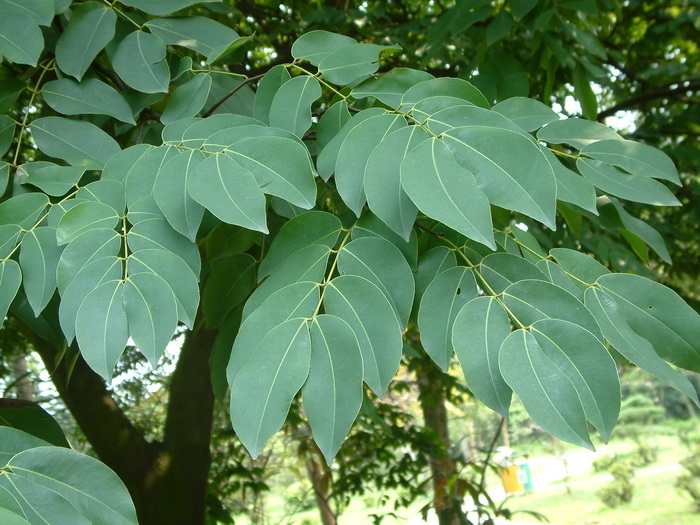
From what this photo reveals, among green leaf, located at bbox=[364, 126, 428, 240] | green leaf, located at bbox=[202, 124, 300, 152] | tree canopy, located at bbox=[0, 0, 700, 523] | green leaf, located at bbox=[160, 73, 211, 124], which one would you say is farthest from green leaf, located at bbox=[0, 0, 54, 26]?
green leaf, located at bbox=[364, 126, 428, 240]

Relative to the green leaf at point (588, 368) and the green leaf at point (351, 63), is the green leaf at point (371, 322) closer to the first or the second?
the green leaf at point (588, 368)

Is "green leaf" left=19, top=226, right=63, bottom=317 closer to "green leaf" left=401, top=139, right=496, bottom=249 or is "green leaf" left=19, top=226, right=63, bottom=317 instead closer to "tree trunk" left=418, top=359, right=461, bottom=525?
"green leaf" left=401, top=139, right=496, bottom=249

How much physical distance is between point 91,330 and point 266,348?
193 millimetres

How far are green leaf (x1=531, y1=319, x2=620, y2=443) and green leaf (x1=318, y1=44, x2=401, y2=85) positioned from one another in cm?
50

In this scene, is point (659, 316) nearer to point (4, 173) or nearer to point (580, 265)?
point (580, 265)

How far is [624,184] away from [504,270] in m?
0.27

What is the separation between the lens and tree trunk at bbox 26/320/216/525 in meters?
2.14

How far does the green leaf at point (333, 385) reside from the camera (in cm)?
64

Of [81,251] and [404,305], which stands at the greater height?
[81,251]

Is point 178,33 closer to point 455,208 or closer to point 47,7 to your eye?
point 47,7

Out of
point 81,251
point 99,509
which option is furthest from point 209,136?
point 99,509

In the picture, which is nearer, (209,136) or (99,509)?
(99,509)

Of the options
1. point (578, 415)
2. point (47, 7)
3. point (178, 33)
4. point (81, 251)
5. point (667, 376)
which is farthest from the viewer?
point (178, 33)

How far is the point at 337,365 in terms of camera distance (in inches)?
26.4
